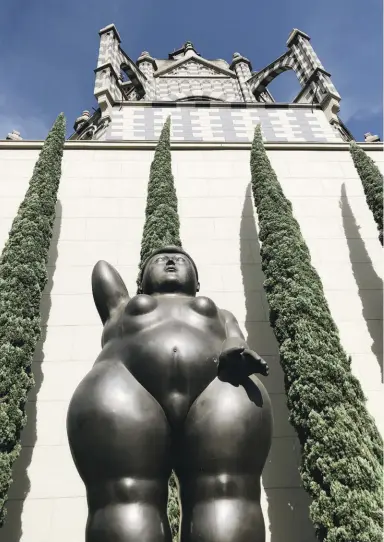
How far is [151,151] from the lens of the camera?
10.2 m

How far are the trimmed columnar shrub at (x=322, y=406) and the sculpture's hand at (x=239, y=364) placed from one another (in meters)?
2.78

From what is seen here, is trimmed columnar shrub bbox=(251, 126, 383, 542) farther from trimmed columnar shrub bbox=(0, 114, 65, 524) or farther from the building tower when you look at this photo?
the building tower

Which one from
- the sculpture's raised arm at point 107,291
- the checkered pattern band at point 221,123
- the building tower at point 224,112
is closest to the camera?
the sculpture's raised arm at point 107,291

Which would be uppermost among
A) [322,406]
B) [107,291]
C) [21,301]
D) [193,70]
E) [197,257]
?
[193,70]

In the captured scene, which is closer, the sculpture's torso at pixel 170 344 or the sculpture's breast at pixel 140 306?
the sculpture's torso at pixel 170 344

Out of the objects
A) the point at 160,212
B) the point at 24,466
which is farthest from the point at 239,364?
the point at 160,212

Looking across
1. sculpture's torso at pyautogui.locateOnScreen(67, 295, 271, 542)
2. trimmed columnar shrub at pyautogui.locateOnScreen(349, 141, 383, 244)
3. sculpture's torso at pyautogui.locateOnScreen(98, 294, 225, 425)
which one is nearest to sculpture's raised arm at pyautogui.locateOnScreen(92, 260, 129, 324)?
sculpture's torso at pyautogui.locateOnScreen(98, 294, 225, 425)

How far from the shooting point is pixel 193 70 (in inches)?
1012

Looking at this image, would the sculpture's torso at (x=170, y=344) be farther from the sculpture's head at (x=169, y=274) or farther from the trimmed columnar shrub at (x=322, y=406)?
the trimmed columnar shrub at (x=322, y=406)

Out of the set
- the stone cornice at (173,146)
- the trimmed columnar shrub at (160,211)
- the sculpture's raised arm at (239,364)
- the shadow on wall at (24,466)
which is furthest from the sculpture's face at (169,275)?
the stone cornice at (173,146)

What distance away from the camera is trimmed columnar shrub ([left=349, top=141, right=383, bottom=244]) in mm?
7773

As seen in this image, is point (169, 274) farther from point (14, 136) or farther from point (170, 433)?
point (14, 136)

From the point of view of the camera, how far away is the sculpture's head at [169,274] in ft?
9.93

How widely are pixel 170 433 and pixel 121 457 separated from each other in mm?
323
